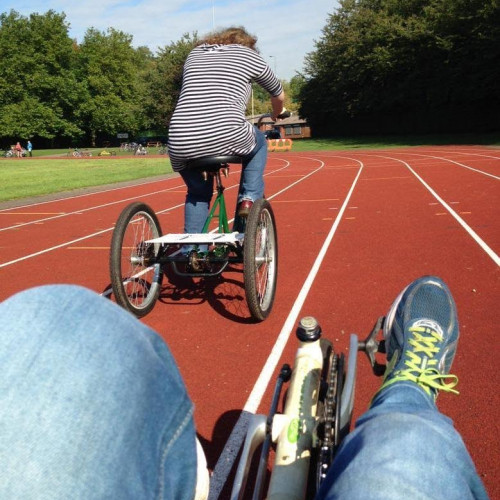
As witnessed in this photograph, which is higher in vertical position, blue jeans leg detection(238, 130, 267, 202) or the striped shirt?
the striped shirt

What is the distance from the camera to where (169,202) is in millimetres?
11523

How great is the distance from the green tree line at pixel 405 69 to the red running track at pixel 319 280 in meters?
28.1

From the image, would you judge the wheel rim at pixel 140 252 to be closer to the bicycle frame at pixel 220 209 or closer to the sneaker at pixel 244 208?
the bicycle frame at pixel 220 209

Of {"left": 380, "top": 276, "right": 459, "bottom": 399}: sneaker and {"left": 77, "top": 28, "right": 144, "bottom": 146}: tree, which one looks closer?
{"left": 380, "top": 276, "right": 459, "bottom": 399}: sneaker

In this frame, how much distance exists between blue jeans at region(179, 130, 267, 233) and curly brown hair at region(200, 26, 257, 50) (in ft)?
2.17

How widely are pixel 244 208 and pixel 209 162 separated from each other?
0.50 m

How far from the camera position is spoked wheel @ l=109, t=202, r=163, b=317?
3.49 metres

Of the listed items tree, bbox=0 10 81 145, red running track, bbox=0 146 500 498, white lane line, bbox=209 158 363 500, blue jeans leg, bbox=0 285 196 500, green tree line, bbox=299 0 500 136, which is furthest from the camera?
tree, bbox=0 10 81 145

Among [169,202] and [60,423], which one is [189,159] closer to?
[60,423]

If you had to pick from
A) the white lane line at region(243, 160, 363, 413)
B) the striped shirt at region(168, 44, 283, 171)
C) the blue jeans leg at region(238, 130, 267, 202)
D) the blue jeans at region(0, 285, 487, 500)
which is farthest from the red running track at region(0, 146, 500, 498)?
the blue jeans at region(0, 285, 487, 500)

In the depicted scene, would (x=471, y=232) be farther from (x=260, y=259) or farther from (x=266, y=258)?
(x=260, y=259)

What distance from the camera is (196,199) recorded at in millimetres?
4164

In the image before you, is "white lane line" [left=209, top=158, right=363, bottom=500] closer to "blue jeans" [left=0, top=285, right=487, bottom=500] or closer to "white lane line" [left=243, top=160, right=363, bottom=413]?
"white lane line" [left=243, top=160, right=363, bottom=413]

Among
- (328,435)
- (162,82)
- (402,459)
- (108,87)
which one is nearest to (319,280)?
(328,435)
